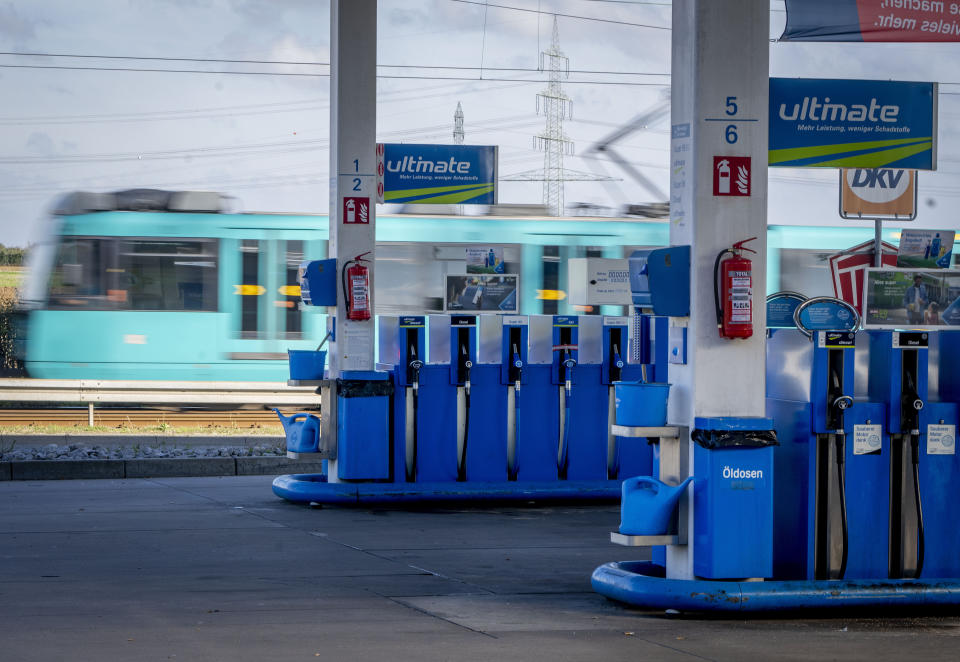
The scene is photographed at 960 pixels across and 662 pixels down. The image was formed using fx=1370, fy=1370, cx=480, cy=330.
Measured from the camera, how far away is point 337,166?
12086 millimetres

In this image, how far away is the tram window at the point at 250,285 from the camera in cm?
2220

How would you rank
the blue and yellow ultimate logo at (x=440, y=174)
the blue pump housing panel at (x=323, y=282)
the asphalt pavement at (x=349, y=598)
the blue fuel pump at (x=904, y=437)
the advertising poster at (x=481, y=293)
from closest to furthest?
the asphalt pavement at (x=349, y=598)
the blue fuel pump at (x=904, y=437)
the blue pump housing panel at (x=323, y=282)
the advertising poster at (x=481, y=293)
the blue and yellow ultimate logo at (x=440, y=174)

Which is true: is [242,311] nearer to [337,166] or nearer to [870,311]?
[337,166]

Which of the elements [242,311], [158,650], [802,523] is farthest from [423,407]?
[242,311]

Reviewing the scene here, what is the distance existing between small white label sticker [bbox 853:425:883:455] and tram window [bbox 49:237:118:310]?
1647cm

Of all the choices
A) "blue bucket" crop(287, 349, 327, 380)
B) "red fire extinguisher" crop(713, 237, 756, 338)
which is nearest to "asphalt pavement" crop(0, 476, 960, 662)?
"blue bucket" crop(287, 349, 327, 380)

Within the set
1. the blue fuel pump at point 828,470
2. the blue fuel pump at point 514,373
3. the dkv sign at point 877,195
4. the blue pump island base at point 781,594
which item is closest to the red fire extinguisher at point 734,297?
the blue fuel pump at point 828,470

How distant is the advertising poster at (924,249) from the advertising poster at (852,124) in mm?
2703

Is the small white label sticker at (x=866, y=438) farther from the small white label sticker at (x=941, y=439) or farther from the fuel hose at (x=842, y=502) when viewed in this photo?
the small white label sticker at (x=941, y=439)

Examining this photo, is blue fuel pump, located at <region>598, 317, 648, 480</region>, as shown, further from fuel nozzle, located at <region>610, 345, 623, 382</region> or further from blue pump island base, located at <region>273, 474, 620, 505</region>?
blue pump island base, located at <region>273, 474, 620, 505</region>

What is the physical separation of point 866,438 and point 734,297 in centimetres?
111

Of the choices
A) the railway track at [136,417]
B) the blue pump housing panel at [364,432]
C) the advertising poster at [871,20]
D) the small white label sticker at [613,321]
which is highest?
the advertising poster at [871,20]

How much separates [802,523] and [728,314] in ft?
4.13

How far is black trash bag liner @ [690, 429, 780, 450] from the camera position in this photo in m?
7.05
